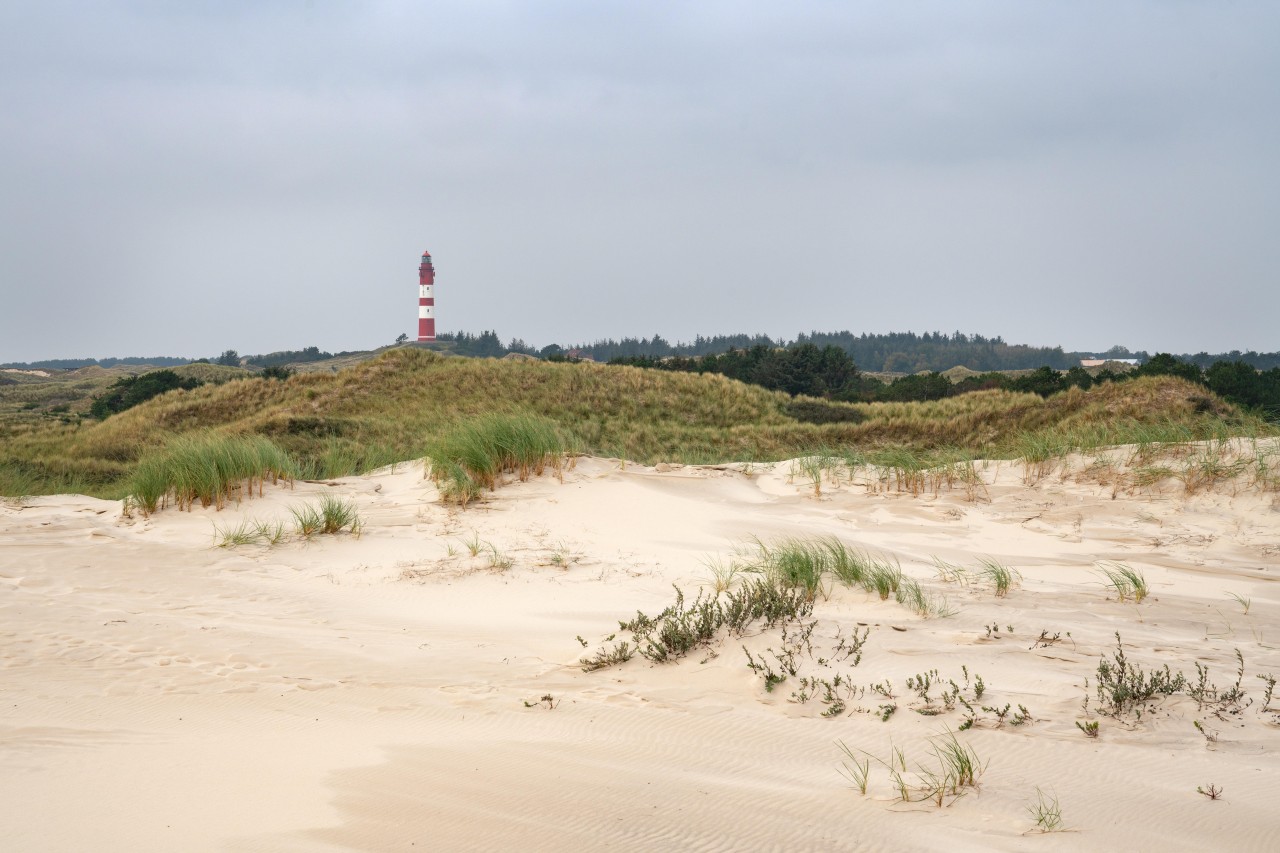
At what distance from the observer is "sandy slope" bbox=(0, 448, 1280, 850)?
271 centimetres

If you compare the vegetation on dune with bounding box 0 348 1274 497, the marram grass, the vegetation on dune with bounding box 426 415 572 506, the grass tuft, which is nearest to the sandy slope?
the grass tuft

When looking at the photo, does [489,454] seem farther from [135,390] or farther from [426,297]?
[426,297]

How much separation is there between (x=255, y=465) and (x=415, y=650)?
219 inches

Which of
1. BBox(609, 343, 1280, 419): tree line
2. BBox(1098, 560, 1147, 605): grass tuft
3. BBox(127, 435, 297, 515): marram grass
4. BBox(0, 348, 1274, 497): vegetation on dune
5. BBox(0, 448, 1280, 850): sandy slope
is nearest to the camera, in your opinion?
BBox(0, 448, 1280, 850): sandy slope

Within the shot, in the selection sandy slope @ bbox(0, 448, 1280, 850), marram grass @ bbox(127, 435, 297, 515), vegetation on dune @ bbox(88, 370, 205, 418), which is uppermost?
vegetation on dune @ bbox(88, 370, 205, 418)

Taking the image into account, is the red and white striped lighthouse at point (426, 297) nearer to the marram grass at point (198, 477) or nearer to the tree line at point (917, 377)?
the tree line at point (917, 377)

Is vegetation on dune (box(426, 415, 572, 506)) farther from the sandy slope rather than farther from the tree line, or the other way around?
the tree line

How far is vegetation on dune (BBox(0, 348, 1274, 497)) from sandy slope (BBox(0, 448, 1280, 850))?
7.02 m

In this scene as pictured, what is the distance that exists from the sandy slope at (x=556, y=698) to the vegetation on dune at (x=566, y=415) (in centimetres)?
702

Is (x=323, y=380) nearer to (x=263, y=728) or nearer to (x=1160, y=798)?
(x=263, y=728)

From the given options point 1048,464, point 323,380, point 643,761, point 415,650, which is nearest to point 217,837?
point 643,761

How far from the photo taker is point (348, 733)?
144 inches

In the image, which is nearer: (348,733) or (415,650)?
(348,733)

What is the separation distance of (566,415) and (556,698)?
23.5 m
